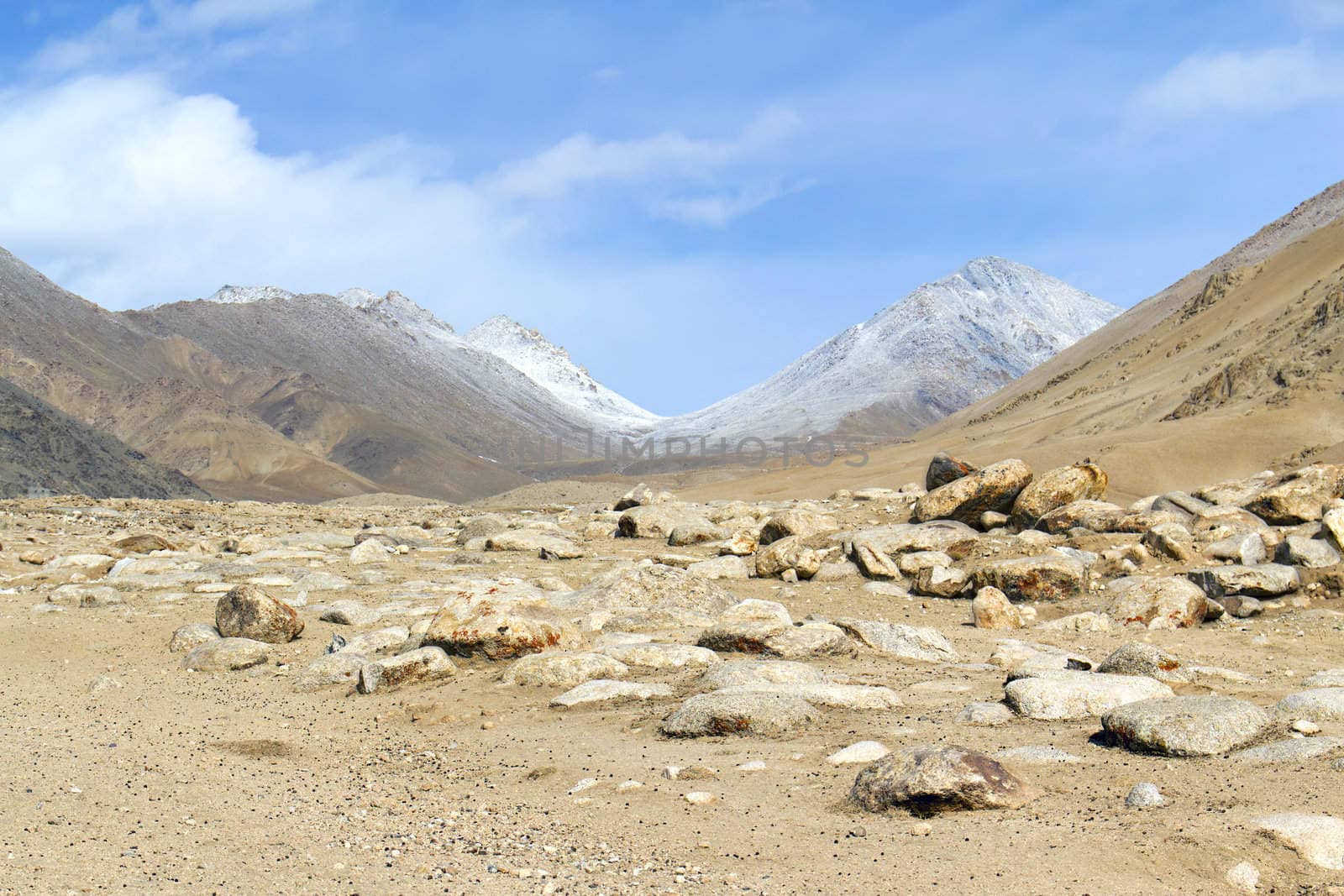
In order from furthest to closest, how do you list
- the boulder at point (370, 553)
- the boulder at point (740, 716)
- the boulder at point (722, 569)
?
the boulder at point (370, 553) < the boulder at point (722, 569) < the boulder at point (740, 716)

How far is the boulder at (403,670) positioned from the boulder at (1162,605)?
8132 mm

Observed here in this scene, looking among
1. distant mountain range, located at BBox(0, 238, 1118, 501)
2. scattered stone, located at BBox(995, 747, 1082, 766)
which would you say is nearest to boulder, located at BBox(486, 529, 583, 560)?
scattered stone, located at BBox(995, 747, 1082, 766)

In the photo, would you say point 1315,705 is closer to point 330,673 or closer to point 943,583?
point 943,583

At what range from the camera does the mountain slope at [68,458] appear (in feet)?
154

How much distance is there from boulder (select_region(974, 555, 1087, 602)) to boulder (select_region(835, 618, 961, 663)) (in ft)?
12.9

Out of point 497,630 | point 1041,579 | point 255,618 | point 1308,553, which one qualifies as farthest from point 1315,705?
point 255,618

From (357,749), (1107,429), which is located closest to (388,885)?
(357,749)

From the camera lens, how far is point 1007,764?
670 centimetres

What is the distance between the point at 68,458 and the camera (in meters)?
52.2

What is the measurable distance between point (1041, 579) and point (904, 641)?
4.67m

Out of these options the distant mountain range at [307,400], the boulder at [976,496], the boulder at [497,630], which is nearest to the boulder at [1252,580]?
the boulder at [976,496]

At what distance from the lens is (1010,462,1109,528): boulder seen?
19.9 m

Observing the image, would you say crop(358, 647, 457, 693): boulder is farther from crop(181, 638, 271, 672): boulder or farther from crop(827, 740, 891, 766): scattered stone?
crop(827, 740, 891, 766): scattered stone

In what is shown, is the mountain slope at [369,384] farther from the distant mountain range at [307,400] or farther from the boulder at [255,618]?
the boulder at [255,618]
